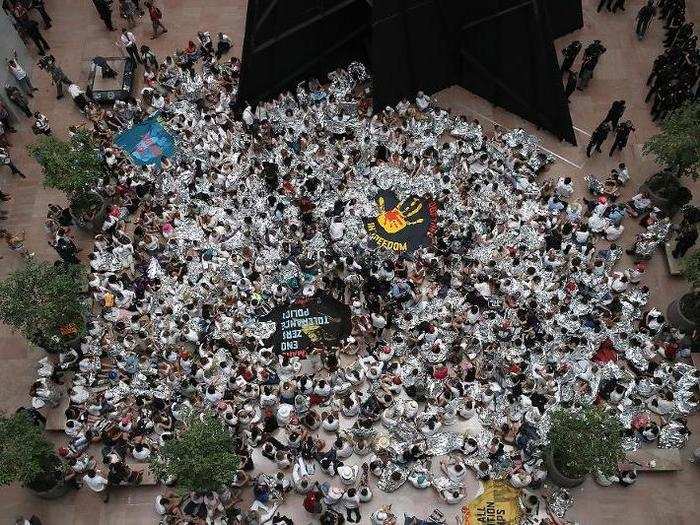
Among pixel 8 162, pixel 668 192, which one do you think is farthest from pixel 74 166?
pixel 668 192

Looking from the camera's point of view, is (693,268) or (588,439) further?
(693,268)

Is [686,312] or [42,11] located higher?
[42,11]

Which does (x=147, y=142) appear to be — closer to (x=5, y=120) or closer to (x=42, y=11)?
(x=5, y=120)

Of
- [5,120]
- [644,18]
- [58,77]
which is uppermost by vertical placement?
[644,18]

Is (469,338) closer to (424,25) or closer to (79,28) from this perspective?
(424,25)

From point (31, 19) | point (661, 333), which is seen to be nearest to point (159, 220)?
point (31, 19)

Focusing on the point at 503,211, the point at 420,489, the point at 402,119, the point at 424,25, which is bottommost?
the point at 420,489

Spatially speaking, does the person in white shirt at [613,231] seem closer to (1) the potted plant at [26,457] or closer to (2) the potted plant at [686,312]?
(2) the potted plant at [686,312]
